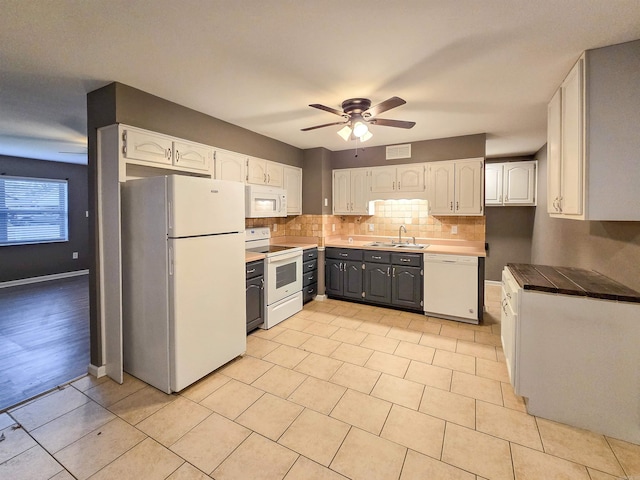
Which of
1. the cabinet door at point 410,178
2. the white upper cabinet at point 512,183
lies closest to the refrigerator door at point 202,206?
the cabinet door at point 410,178

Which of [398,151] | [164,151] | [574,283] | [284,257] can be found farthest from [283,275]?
[574,283]

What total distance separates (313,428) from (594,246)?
2.83 metres

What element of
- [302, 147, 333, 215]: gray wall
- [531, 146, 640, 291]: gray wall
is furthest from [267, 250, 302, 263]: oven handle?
[531, 146, 640, 291]: gray wall

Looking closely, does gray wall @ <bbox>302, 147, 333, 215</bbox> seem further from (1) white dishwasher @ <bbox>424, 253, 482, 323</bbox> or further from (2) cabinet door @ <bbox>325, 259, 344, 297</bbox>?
(1) white dishwasher @ <bbox>424, 253, 482, 323</bbox>

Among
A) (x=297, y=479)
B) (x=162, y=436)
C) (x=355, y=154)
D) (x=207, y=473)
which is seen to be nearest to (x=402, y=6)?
(x=297, y=479)

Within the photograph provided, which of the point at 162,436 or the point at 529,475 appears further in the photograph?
the point at 162,436

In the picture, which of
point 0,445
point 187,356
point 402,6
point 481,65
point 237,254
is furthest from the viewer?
point 237,254

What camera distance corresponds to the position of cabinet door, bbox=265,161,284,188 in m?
4.11

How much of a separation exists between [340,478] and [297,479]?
231mm

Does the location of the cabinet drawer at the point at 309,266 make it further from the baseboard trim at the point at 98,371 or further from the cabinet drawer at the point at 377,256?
the baseboard trim at the point at 98,371

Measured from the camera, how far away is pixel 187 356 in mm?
2367

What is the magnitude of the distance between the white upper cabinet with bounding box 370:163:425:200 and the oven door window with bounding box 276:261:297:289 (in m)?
1.71

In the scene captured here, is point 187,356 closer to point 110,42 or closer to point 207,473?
point 207,473

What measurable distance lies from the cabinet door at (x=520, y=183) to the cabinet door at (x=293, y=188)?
3.61 metres
